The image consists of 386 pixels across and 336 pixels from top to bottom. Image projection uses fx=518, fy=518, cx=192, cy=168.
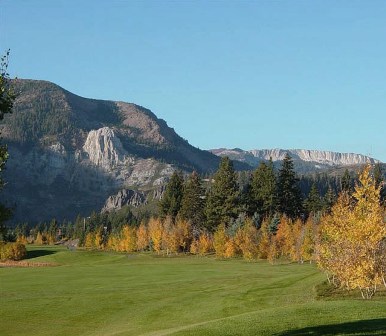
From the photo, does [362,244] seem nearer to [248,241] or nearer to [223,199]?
[248,241]

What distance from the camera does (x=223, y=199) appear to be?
336 feet

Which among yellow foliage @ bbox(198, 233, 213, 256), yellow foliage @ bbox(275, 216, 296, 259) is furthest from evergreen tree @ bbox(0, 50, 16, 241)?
yellow foliage @ bbox(198, 233, 213, 256)

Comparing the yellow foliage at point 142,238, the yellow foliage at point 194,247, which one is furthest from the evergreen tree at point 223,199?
the yellow foliage at point 142,238

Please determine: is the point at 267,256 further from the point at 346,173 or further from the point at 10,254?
the point at 10,254

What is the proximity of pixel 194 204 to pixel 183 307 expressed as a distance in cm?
7075

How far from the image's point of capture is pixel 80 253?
10712 cm

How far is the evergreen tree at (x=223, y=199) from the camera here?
101 meters

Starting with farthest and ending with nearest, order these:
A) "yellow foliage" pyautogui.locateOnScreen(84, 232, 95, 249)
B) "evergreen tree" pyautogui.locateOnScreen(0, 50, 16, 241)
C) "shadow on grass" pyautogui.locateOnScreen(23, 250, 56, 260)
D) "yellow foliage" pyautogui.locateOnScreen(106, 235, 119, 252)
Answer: "yellow foliage" pyautogui.locateOnScreen(84, 232, 95, 249), "yellow foliage" pyautogui.locateOnScreen(106, 235, 119, 252), "shadow on grass" pyautogui.locateOnScreen(23, 250, 56, 260), "evergreen tree" pyautogui.locateOnScreen(0, 50, 16, 241)

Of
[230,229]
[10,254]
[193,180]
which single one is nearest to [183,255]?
[230,229]

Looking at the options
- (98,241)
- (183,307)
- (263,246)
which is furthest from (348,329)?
(98,241)

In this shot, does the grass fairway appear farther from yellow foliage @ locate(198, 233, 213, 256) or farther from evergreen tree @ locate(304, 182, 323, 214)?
evergreen tree @ locate(304, 182, 323, 214)

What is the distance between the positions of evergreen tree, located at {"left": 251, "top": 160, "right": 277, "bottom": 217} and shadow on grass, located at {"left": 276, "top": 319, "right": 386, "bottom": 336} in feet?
259

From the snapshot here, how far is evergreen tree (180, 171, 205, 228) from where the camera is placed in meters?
109

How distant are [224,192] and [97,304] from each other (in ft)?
204
